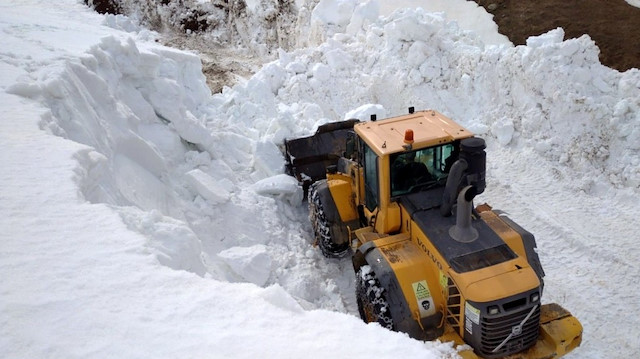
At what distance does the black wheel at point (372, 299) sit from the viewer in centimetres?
502

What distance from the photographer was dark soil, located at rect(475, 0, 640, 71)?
43.1 ft

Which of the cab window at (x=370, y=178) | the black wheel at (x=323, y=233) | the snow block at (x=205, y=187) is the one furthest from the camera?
the snow block at (x=205, y=187)

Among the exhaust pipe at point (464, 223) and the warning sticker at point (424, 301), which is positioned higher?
the exhaust pipe at point (464, 223)

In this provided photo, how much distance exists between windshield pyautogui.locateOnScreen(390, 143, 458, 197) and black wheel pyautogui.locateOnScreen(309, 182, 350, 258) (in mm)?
1489

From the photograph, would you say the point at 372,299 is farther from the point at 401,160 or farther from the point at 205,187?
the point at 205,187

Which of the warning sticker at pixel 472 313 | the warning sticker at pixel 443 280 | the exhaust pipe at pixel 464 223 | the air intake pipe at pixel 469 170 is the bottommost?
the warning sticker at pixel 472 313

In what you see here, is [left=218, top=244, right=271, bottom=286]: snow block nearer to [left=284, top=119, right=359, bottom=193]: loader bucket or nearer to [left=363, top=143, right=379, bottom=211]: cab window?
[left=363, top=143, right=379, bottom=211]: cab window

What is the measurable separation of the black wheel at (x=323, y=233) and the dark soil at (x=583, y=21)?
9625 millimetres

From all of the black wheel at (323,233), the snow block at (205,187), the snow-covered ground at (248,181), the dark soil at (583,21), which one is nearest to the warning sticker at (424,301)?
the snow-covered ground at (248,181)

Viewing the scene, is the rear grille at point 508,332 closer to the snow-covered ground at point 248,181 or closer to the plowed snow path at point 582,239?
the snow-covered ground at point 248,181

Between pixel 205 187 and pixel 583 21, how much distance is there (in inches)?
504

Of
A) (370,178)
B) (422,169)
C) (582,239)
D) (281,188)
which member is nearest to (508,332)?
(422,169)

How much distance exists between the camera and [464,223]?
15.9 feet

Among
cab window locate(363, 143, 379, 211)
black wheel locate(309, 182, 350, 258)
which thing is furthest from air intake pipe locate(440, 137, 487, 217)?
black wheel locate(309, 182, 350, 258)
